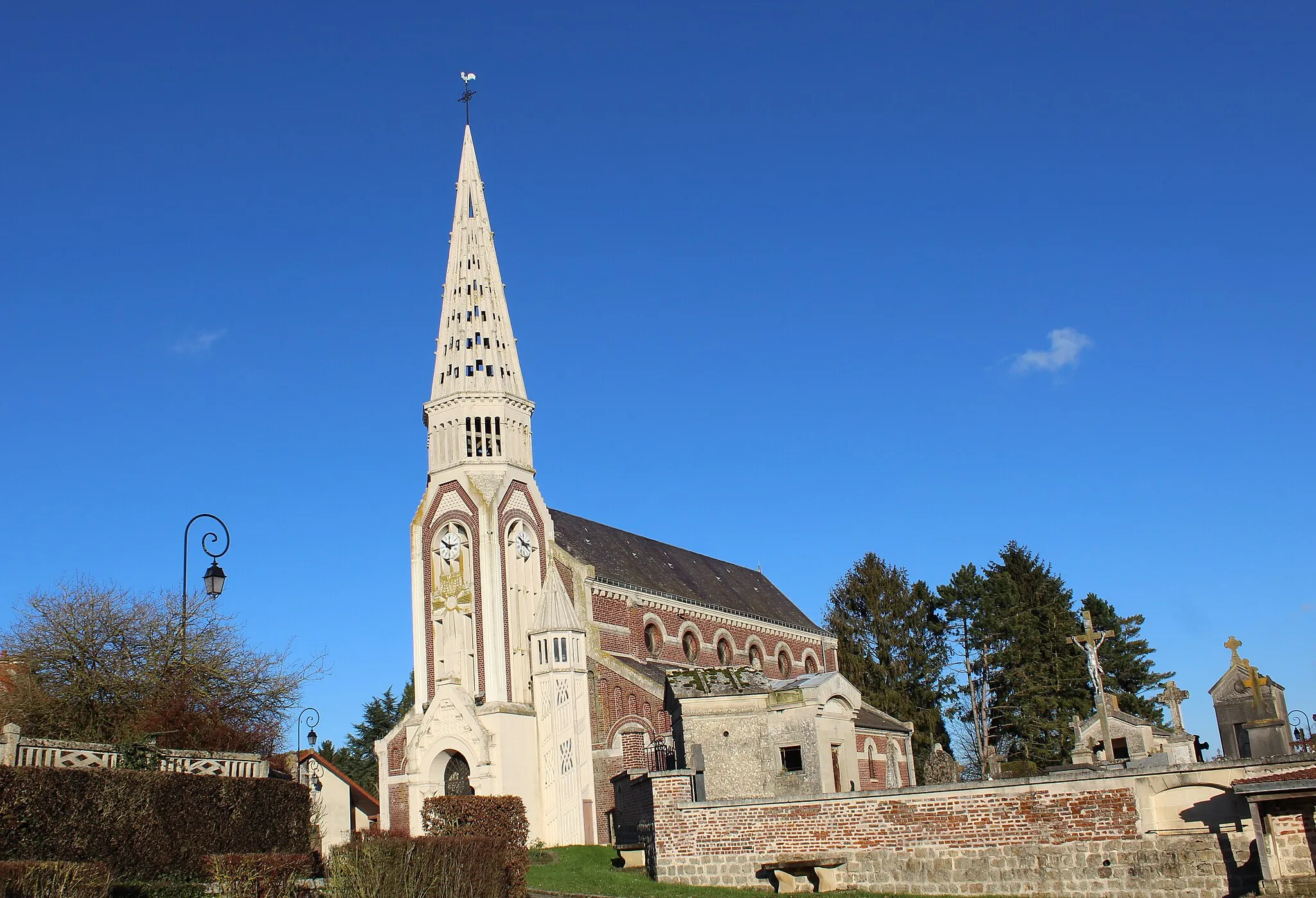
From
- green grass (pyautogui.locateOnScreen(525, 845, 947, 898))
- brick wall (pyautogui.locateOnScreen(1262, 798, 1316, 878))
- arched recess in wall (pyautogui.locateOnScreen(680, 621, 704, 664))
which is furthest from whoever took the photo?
arched recess in wall (pyautogui.locateOnScreen(680, 621, 704, 664))

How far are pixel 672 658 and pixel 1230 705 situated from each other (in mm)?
25482

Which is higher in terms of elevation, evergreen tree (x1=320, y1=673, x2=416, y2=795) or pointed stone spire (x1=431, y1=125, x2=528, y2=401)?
pointed stone spire (x1=431, y1=125, x2=528, y2=401)

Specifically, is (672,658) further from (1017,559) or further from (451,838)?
(451,838)

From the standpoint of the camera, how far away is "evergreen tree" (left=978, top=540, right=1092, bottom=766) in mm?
59312

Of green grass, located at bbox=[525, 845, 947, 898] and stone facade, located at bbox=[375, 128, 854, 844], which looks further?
stone facade, located at bbox=[375, 128, 854, 844]

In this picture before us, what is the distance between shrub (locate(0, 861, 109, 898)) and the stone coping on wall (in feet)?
40.7

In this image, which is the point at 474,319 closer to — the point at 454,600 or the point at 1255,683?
the point at 454,600

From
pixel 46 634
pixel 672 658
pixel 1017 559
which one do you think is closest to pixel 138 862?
pixel 46 634

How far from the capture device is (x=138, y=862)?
1895cm

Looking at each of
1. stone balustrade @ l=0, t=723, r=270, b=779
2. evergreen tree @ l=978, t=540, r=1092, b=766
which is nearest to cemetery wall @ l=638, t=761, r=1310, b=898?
stone balustrade @ l=0, t=723, r=270, b=779

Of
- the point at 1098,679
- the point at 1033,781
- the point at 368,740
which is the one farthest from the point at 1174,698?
the point at 368,740

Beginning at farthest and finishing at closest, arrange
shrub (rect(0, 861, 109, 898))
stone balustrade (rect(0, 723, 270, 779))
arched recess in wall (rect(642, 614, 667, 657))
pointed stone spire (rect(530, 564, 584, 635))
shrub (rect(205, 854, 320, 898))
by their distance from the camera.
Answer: arched recess in wall (rect(642, 614, 667, 657)) → pointed stone spire (rect(530, 564, 584, 635)) → stone balustrade (rect(0, 723, 270, 779)) → shrub (rect(205, 854, 320, 898)) → shrub (rect(0, 861, 109, 898))

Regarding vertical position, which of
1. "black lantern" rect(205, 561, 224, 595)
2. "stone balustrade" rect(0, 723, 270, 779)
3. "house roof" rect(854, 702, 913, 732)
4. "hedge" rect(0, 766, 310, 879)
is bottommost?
"hedge" rect(0, 766, 310, 879)

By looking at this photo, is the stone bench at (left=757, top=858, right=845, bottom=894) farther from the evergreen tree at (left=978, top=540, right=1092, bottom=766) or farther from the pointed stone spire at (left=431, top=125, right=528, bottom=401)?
the evergreen tree at (left=978, top=540, right=1092, bottom=766)
